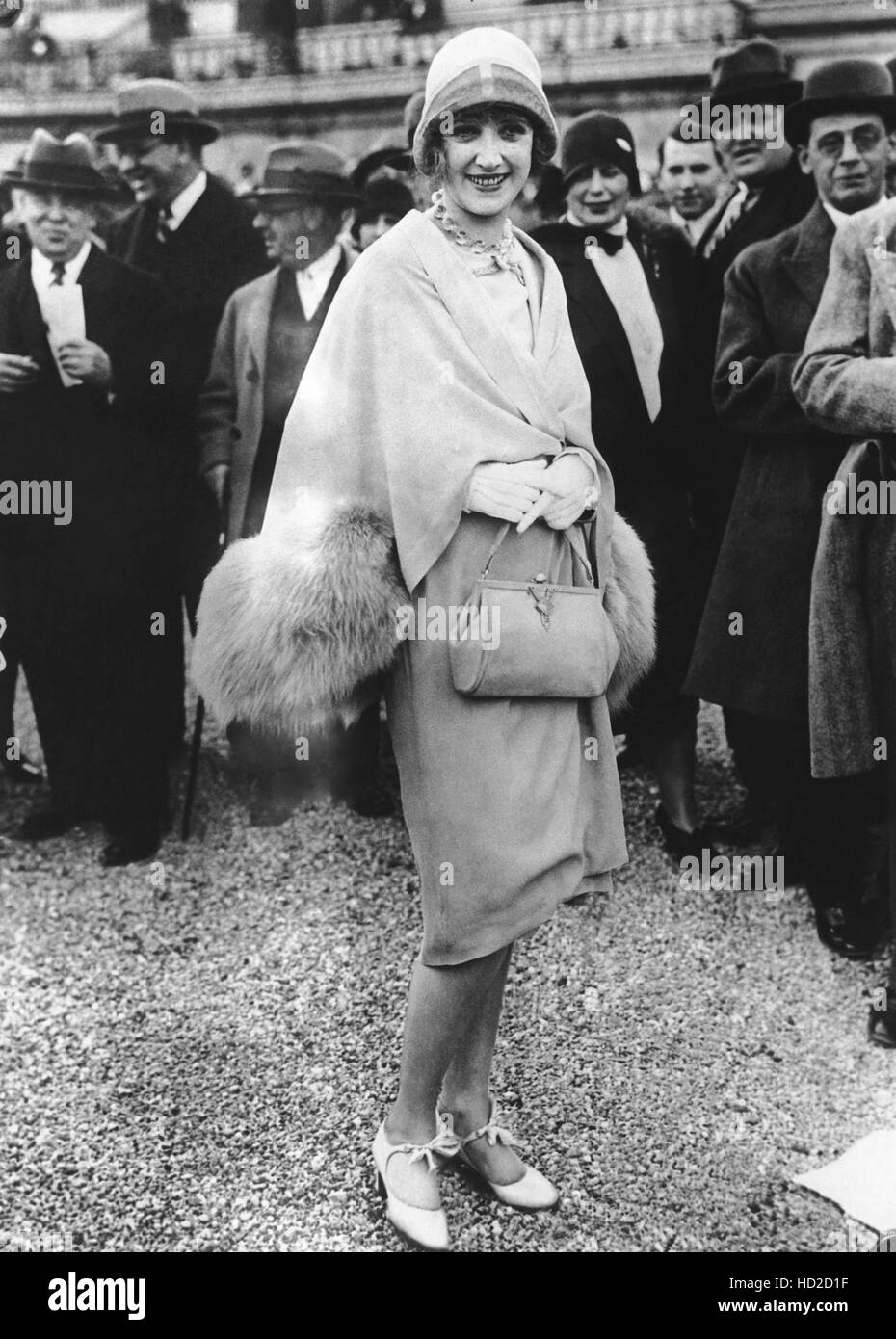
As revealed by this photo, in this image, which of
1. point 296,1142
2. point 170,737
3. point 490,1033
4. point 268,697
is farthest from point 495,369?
point 170,737

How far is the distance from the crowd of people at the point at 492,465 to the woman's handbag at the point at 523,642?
0.09 ft

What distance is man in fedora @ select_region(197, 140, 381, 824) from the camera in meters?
3.32

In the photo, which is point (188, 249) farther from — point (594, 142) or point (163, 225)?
point (594, 142)

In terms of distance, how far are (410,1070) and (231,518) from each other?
157 cm

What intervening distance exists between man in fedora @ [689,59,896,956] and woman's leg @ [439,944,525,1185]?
3.81ft

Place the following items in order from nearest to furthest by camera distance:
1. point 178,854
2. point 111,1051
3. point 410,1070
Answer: point 410,1070 < point 111,1051 < point 178,854

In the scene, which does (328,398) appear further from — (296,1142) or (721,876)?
(721,876)

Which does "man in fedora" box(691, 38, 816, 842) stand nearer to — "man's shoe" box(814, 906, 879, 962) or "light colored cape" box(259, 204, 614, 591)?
"man's shoe" box(814, 906, 879, 962)

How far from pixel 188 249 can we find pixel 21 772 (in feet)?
5.43

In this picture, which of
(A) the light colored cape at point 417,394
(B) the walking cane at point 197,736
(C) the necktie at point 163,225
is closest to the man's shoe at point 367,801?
(B) the walking cane at point 197,736

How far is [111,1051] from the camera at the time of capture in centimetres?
303

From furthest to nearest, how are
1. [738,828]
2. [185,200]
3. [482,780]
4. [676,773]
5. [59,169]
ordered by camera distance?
[738,828], [676,773], [185,200], [59,169], [482,780]

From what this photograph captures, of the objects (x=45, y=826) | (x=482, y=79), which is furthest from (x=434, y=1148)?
(x=482, y=79)

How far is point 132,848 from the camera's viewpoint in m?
3.70
